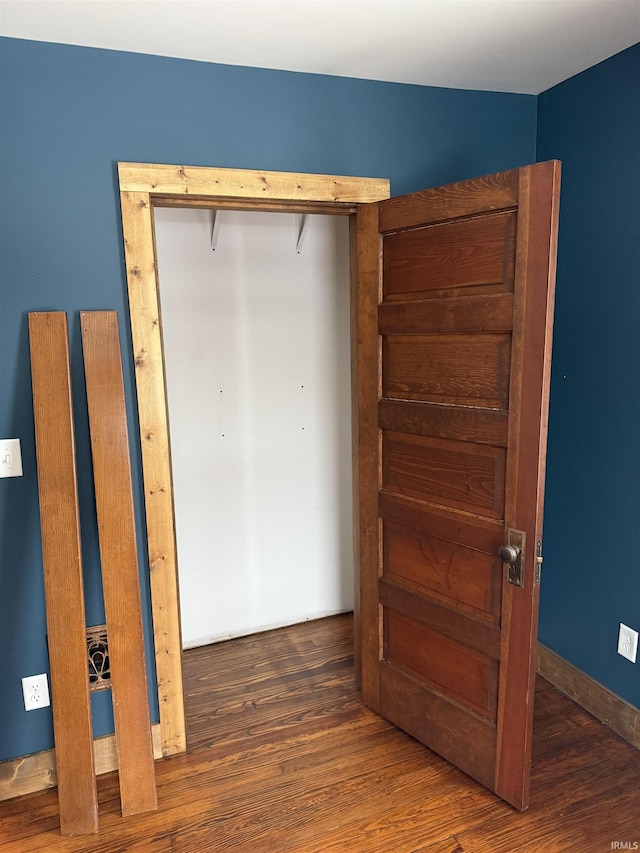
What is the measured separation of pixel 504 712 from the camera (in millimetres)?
1987

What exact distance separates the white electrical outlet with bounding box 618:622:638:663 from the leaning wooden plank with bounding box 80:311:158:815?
178cm

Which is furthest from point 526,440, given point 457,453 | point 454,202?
point 454,202

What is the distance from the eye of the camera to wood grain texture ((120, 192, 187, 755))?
6.64 ft

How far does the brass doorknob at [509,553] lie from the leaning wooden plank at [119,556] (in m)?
1.21

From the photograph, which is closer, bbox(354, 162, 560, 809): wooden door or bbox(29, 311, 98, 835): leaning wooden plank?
bbox(354, 162, 560, 809): wooden door

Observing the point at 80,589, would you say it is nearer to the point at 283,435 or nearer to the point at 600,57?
the point at 283,435

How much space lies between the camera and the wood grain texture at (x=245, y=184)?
1.99 meters

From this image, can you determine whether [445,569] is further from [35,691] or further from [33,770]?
[33,770]

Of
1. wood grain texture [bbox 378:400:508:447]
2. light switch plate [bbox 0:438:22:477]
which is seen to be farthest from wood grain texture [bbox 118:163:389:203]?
light switch plate [bbox 0:438:22:477]

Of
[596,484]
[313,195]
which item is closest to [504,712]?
[596,484]

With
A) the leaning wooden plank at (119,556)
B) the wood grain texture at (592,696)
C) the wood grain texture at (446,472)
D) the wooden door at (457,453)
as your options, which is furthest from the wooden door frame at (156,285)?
the wood grain texture at (592,696)

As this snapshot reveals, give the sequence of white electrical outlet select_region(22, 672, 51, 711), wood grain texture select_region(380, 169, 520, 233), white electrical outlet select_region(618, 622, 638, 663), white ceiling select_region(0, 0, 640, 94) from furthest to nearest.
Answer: white electrical outlet select_region(618, 622, 638, 663) → white electrical outlet select_region(22, 672, 51, 711) → wood grain texture select_region(380, 169, 520, 233) → white ceiling select_region(0, 0, 640, 94)

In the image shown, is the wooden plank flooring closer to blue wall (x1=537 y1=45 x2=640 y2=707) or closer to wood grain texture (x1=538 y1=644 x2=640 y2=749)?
wood grain texture (x1=538 y1=644 x2=640 y2=749)

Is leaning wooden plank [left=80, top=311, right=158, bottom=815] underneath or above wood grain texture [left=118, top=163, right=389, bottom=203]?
underneath
